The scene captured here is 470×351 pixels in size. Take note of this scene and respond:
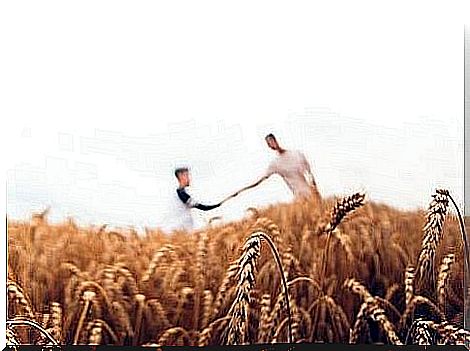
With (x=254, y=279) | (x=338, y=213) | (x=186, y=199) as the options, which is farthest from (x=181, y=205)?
(x=338, y=213)

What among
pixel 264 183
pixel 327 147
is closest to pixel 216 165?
pixel 264 183

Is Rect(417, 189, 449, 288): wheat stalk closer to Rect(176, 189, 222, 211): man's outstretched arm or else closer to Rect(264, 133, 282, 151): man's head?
Rect(264, 133, 282, 151): man's head

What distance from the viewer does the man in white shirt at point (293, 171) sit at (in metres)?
2.13

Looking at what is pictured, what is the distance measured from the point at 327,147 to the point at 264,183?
18 centimetres

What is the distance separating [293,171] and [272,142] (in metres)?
0.09

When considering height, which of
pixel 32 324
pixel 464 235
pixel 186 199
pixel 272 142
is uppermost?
pixel 272 142

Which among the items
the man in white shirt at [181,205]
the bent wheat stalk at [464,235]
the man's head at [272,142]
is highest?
the man's head at [272,142]

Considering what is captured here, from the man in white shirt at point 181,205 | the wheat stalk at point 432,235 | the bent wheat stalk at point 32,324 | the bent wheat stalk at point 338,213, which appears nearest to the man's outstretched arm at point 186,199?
the man in white shirt at point 181,205

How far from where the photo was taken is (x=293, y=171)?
213 cm

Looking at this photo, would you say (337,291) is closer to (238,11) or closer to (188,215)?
(188,215)

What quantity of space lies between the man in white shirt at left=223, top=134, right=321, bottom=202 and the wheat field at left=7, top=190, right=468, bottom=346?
34mm

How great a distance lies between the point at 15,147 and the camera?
2.06 meters

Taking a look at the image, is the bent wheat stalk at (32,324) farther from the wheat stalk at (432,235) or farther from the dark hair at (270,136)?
the wheat stalk at (432,235)

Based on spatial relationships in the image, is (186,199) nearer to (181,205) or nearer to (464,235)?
(181,205)
